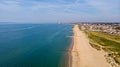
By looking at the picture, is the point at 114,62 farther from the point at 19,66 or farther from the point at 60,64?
the point at 19,66

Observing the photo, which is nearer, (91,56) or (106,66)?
(106,66)

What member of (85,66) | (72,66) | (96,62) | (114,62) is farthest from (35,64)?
(114,62)

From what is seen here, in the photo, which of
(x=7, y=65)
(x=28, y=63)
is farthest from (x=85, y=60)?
(x=7, y=65)

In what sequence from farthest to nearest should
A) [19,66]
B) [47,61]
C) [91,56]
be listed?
[91,56] < [47,61] < [19,66]

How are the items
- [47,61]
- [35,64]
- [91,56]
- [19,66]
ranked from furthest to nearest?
[91,56]
[47,61]
[35,64]
[19,66]

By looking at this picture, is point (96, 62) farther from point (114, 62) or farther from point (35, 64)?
point (35, 64)

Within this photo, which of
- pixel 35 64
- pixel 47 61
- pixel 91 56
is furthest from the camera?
pixel 91 56

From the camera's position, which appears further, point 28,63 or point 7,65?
point 28,63
